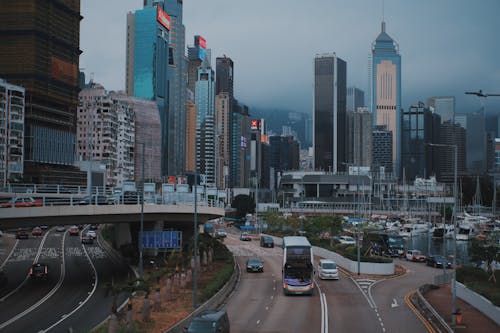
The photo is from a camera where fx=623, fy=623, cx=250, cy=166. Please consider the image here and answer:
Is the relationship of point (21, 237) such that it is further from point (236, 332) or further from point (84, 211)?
point (236, 332)

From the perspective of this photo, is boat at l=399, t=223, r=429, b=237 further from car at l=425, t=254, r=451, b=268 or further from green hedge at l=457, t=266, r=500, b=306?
green hedge at l=457, t=266, r=500, b=306

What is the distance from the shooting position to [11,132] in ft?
474

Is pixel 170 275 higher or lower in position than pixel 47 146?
lower

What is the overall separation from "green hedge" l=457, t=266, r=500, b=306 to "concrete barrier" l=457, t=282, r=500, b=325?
24cm

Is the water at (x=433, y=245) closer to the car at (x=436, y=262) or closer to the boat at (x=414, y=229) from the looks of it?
the boat at (x=414, y=229)

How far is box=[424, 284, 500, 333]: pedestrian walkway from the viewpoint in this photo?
2900 centimetres

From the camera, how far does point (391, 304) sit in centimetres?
3781

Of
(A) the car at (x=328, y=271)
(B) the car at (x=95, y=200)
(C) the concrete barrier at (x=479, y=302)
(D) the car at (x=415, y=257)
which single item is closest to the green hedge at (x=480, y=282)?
(C) the concrete barrier at (x=479, y=302)

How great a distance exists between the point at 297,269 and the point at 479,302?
11312 mm

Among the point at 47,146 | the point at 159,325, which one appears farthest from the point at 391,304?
the point at 47,146

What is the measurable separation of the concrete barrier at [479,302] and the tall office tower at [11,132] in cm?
Result: 11547

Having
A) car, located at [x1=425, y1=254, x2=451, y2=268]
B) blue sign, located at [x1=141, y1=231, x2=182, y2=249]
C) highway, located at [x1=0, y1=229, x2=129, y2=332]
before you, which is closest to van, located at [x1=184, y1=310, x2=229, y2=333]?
highway, located at [x1=0, y1=229, x2=129, y2=332]

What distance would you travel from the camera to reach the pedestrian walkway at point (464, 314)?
29.0m

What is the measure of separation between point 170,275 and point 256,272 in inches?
669
